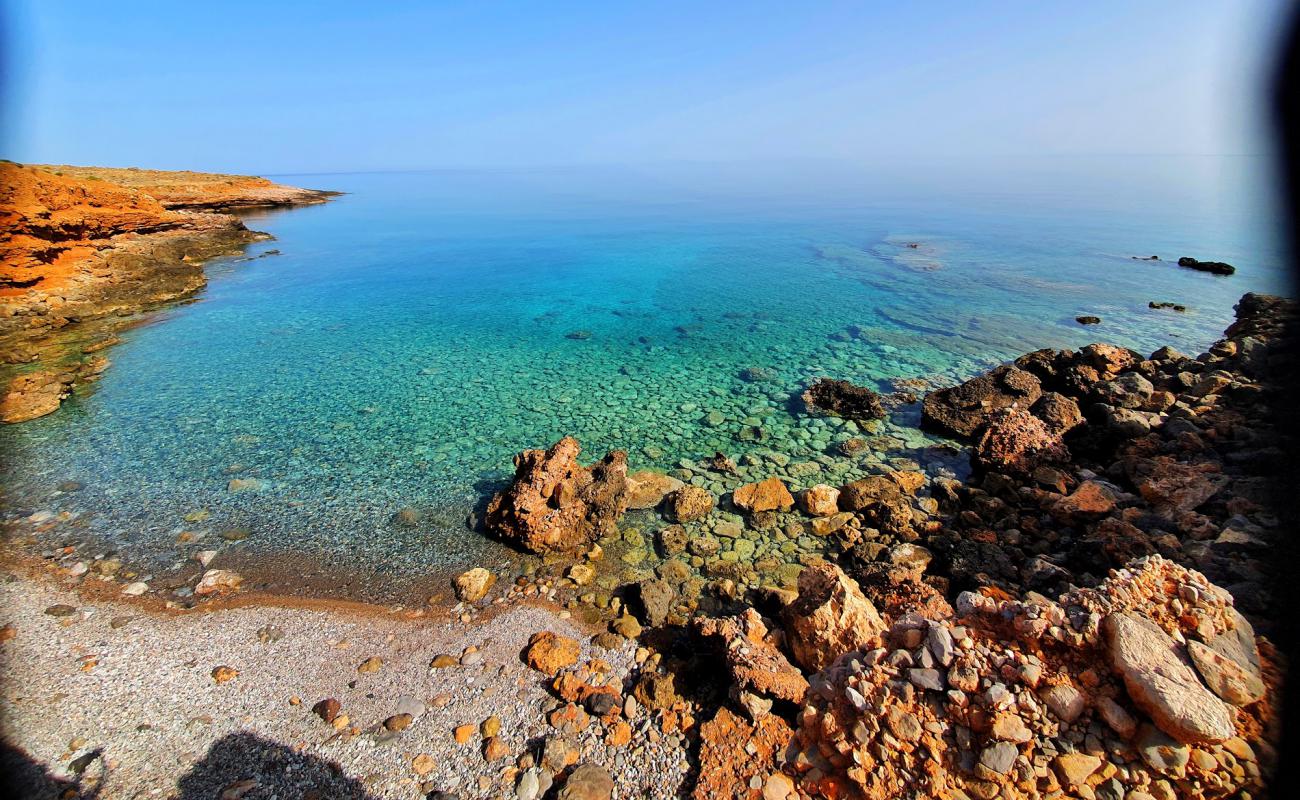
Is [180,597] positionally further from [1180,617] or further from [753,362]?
[753,362]

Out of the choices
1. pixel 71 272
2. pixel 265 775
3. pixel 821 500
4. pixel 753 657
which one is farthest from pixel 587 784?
pixel 71 272

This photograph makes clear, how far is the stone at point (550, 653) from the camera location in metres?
7.07

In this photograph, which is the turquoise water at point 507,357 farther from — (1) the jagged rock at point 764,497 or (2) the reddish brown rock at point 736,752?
(2) the reddish brown rock at point 736,752

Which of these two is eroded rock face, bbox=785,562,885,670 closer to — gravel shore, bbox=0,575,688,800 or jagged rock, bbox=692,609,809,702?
jagged rock, bbox=692,609,809,702

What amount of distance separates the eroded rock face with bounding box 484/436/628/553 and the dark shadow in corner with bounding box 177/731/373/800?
13.3 ft

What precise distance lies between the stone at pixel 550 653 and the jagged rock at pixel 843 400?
8998 mm

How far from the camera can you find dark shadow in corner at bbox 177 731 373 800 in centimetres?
551

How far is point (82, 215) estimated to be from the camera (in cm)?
2497

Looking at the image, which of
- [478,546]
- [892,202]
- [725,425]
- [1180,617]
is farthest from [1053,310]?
[892,202]

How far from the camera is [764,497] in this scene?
411 inches

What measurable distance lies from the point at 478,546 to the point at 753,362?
36.3ft

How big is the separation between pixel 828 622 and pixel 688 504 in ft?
13.7

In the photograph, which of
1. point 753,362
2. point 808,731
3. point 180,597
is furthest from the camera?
point 753,362

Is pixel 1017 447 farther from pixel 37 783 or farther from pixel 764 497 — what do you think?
pixel 37 783
